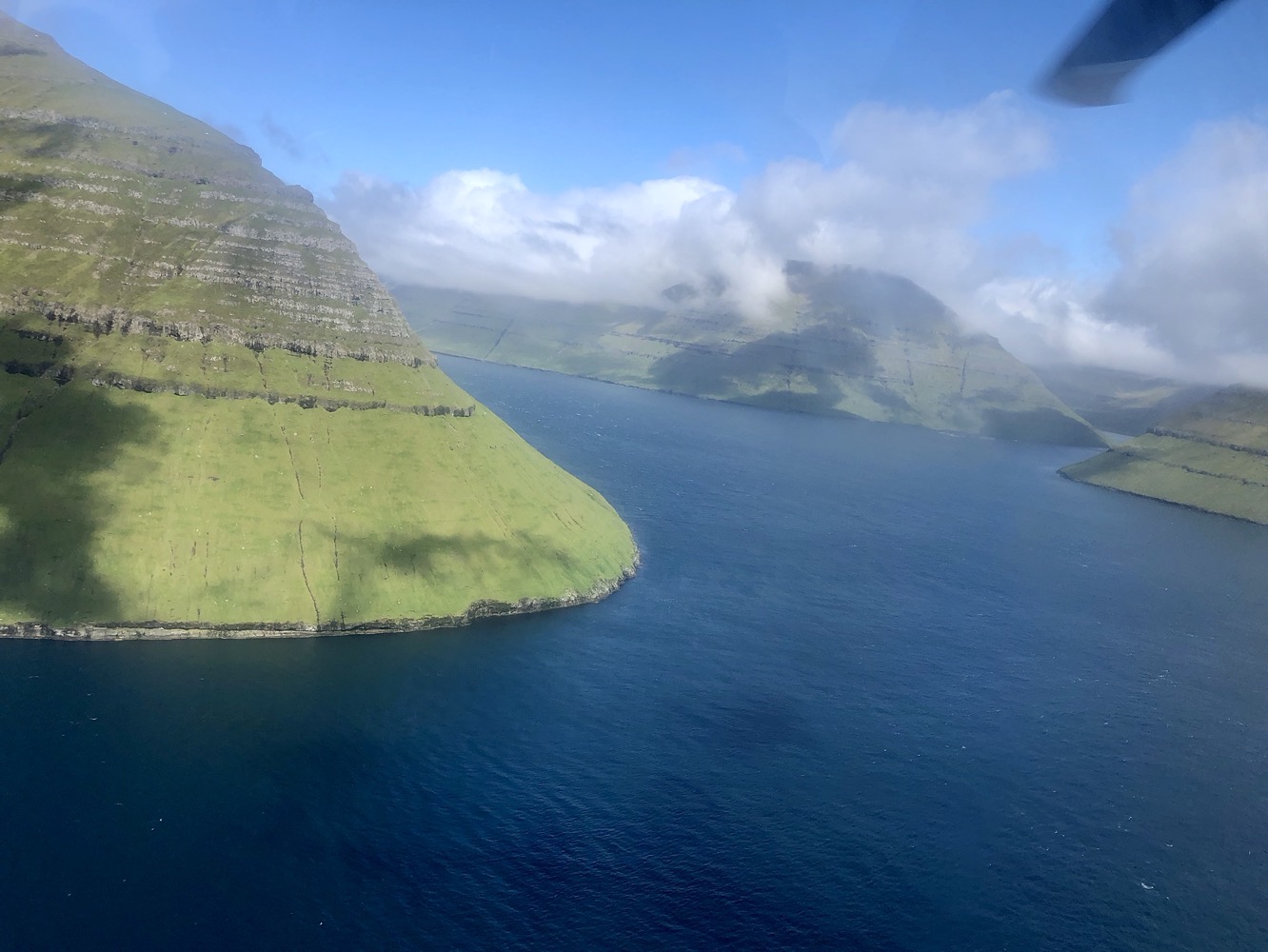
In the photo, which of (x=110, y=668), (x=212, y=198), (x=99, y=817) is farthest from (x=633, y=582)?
(x=212, y=198)

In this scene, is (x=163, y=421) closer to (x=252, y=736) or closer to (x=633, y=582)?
(x=252, y=736)

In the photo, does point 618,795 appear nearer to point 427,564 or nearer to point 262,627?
point 427,564

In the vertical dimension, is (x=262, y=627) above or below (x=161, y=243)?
below

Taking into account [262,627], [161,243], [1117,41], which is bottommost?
[262,627]

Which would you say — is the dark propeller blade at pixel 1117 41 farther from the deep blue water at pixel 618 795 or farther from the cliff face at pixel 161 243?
the cliff face at pixel 161 243

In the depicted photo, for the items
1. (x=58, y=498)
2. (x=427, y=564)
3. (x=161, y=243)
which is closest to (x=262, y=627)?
(x=427, y=564)

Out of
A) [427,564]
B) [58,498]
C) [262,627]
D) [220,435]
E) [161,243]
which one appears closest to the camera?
[262,627]
